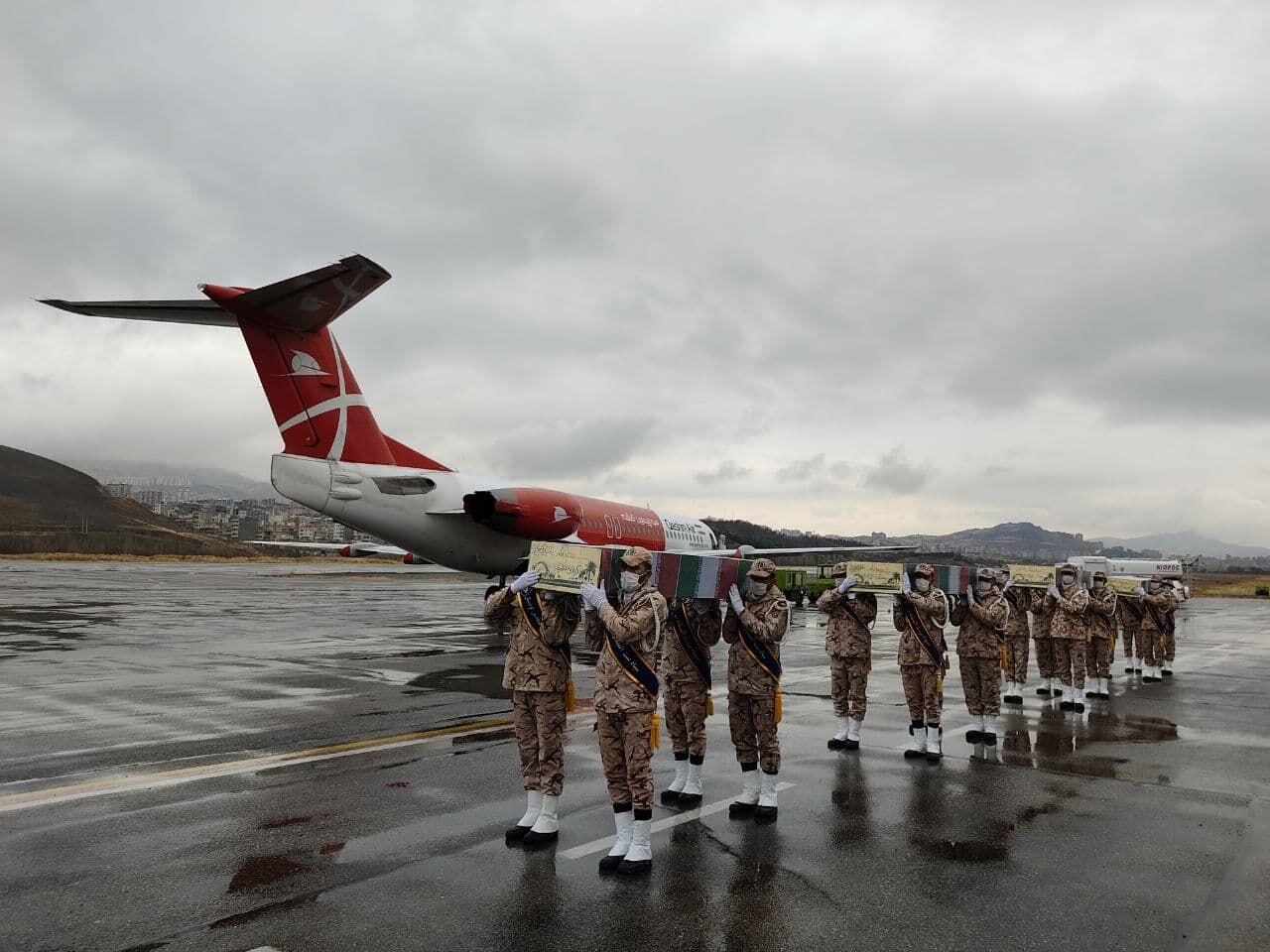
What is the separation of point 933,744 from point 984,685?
5.42ft

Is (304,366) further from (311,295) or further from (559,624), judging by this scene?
(559,624)

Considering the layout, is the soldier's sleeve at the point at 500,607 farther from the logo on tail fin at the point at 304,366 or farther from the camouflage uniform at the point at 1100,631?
the logo on tail fin at the point at 304,366

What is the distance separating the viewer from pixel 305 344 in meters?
19.4

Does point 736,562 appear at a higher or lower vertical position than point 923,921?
higher

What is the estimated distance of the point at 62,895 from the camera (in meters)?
5.04

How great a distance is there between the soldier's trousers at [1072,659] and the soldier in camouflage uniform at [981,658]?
3269 mm

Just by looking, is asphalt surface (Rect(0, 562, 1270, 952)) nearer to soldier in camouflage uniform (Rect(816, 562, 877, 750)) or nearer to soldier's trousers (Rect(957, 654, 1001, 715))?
soldier in camouflage uniform (Rect(816, 562, 877, 750))

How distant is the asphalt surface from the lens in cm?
485

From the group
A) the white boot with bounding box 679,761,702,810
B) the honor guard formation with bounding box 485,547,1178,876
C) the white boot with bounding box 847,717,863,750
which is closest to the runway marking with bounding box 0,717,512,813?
the honor guard formation with bounding box 485,547,1178,876

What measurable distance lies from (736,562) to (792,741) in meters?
3.87

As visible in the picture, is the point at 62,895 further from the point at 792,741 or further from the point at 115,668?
the point at 115,668

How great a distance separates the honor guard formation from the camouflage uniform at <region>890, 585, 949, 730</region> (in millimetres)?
18

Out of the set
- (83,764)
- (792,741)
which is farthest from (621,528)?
(83,764)

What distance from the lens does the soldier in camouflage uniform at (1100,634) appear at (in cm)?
1469
